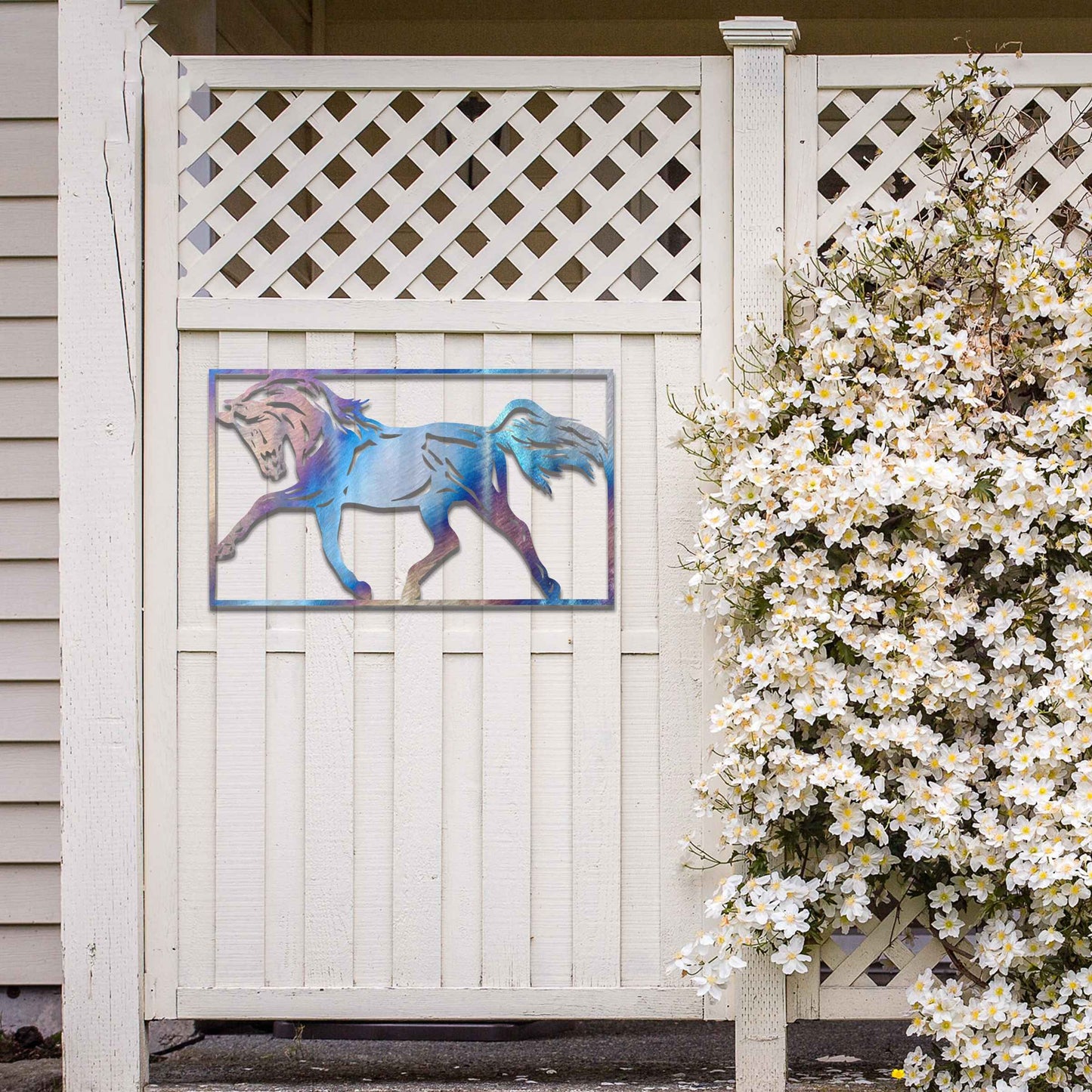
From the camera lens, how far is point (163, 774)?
2695 millimetres

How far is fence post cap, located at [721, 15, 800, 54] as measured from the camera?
261 centimetres

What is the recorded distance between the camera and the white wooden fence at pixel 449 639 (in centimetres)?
266

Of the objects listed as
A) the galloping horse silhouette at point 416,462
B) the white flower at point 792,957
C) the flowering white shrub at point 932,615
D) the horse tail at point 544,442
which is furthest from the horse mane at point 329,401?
the white flower at point 792,957

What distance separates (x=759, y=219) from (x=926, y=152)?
0.42 meters

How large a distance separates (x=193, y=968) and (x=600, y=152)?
7.16 feet

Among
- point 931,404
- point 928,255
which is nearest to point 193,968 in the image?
point 931,404

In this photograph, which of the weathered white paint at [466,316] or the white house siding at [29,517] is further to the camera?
the white house siding at [29,517]

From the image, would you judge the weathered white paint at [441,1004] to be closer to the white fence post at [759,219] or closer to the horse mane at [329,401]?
the white fence post at [759,219]

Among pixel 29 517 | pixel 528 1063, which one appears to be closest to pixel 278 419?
pixel 29 517

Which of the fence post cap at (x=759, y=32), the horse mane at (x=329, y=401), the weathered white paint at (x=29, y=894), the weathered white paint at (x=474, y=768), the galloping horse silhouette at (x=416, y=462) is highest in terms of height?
the fence post cap at (x=759, y=32)

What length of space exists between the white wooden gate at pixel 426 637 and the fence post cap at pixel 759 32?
10 cm

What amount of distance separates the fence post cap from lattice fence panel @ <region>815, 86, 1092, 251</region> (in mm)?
154

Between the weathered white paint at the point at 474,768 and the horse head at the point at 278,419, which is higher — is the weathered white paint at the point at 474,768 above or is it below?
below

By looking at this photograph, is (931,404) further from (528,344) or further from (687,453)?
(528,344)
